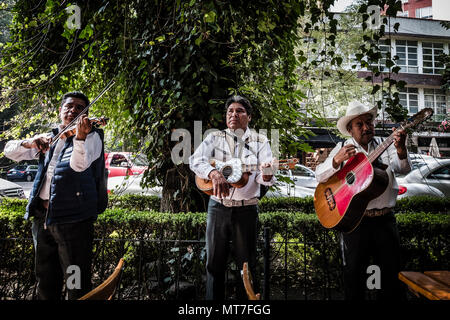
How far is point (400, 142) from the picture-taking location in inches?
92.3

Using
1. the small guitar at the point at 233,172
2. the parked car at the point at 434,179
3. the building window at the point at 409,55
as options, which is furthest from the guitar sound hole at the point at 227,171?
the building window at the point at 409,55

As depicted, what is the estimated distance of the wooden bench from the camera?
4.97 feet

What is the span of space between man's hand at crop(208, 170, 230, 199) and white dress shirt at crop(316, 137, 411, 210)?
1016mm

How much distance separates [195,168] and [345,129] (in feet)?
5.17

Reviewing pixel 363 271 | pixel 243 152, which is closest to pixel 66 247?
pixel 243 152

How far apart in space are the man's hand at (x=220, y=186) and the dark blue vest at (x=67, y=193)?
1.05m

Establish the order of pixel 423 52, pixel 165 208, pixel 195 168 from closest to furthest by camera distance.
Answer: pixel 195 168
pixel 165 208
pixel 423 52

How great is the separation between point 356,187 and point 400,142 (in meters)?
0.51

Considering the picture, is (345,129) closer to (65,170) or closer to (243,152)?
(243,152)

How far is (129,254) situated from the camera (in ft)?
11.7

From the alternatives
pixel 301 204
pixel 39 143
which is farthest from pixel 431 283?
pixel 301 204

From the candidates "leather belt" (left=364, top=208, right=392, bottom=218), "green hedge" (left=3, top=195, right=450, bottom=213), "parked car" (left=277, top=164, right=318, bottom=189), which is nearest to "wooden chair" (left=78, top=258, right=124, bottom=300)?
"leather belt" (left=364, top=208, right=392, bottom=218)

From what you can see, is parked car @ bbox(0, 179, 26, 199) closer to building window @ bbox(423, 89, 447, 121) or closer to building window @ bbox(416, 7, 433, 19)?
building window @ bbox(423, 89, 447, 121)

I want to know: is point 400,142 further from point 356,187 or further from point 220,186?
point 220,186
